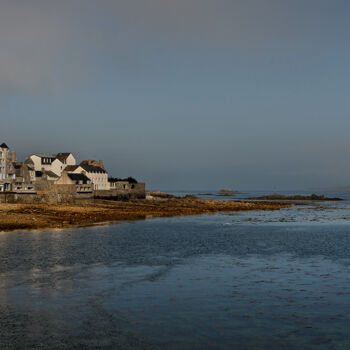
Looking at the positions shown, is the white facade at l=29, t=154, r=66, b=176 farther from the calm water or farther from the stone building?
the calm water

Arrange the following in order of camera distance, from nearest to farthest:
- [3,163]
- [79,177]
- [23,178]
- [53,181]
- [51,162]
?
[3,163]
[23,178]
[79,177]
[53,181]
[51,162]

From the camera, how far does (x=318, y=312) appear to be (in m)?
16.4

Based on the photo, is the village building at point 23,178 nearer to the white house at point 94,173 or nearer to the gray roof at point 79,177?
the gray roof at point 79,177

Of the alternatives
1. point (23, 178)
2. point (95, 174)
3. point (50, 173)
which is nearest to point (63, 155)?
point (50, 173)

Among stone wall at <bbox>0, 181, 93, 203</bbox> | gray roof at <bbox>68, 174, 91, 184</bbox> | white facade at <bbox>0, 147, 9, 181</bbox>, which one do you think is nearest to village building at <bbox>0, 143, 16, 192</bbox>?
white facade at <bbox>0, 147, 9, 181</bbox>

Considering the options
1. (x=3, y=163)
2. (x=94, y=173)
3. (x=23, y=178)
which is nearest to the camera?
(x=3, y=163)

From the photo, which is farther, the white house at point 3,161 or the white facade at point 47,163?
the white facade at point 47,163

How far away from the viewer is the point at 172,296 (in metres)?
18.9

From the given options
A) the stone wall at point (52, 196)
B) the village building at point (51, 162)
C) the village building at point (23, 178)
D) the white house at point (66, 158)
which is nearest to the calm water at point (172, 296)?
the stone wall at point (52, 196)

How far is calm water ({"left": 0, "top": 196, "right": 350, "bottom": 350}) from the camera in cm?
1354

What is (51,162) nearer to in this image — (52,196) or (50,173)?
(50,173)

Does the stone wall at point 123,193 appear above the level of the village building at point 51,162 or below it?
below

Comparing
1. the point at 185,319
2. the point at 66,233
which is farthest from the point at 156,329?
the point at 66,233

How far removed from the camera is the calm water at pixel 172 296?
13.5 metres
